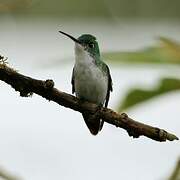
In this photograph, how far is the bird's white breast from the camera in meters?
3.04

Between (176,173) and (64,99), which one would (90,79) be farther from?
(176,173)

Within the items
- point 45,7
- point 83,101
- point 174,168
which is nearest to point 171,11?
point 45,7

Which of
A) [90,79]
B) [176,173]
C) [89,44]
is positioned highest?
[89,44]

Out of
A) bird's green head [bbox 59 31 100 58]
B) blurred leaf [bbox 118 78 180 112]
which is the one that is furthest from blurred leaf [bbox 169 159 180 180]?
bird's green head [bbox 59 31 100 58]

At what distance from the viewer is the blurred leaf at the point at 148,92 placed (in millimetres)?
1818

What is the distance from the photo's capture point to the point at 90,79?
122 inches

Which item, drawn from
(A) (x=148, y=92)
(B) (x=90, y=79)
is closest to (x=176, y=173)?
(A) (x=148, y=92)

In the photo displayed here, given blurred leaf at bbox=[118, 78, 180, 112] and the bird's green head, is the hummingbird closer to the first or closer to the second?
the bird's green head

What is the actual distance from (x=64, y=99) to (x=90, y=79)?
1.00 metres

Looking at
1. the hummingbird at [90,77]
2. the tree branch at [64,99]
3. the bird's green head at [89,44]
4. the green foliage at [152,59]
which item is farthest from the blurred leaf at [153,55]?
the bird's green head at [89,44]

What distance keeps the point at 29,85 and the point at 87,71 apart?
1.07 meters

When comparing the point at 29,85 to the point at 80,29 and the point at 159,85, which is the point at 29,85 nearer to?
the point at 159,85

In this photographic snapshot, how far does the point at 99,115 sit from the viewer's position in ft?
7.02

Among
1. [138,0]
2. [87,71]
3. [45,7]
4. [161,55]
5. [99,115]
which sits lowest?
[99,115]
